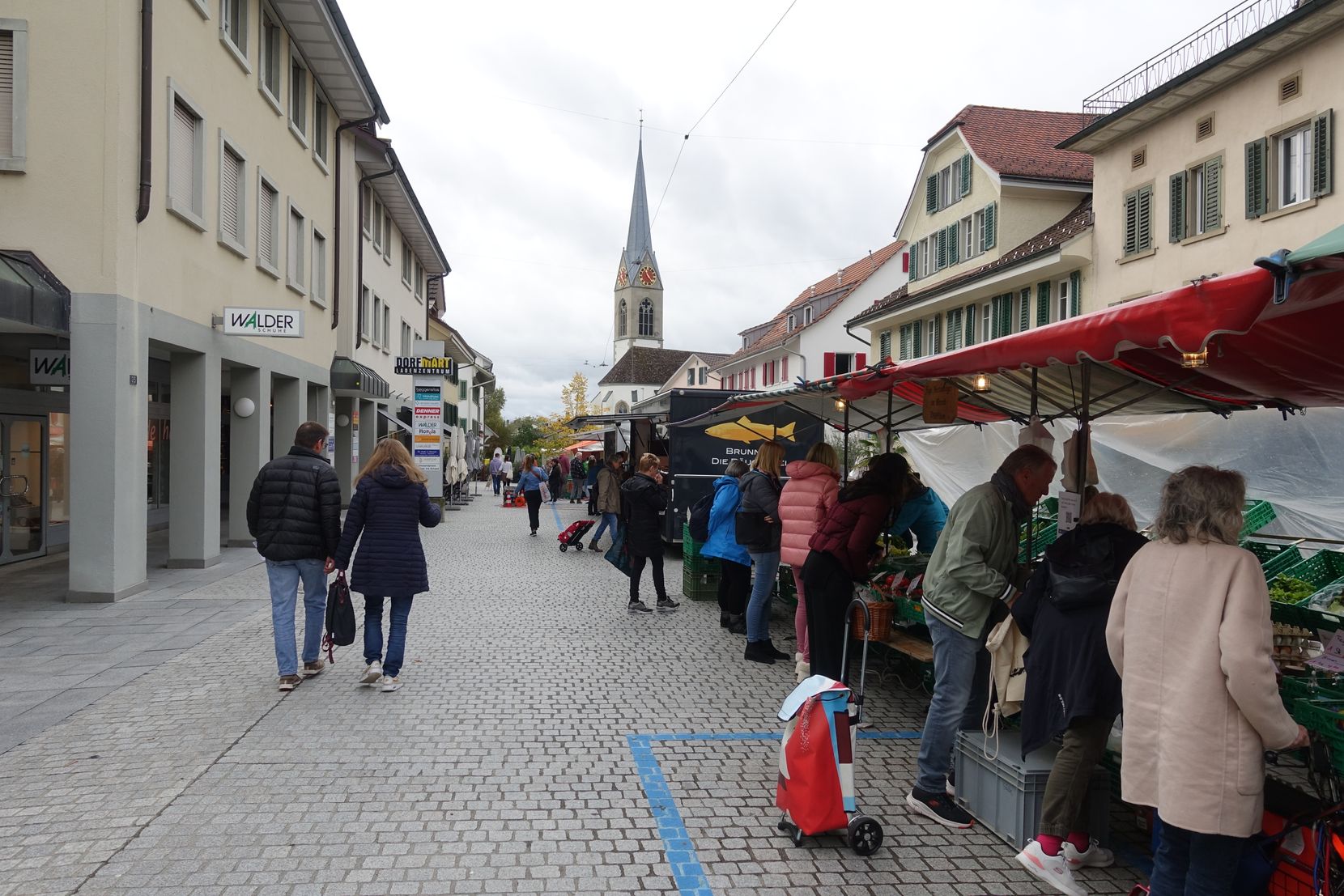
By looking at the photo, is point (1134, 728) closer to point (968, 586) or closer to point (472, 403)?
point (968, 586)

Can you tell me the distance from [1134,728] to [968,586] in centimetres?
134

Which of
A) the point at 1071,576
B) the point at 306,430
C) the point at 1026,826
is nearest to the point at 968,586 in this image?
the point at 1071,576

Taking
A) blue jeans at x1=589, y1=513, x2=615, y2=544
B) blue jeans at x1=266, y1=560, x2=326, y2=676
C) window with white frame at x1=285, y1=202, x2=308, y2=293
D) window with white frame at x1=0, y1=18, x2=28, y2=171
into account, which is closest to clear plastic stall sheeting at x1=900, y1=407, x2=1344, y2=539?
blue jeans at x1=266, y1=560, x2=326, y2=676

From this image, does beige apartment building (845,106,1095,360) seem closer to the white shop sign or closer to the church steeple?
the white shop sign

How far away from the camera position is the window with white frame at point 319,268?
20.2 metres

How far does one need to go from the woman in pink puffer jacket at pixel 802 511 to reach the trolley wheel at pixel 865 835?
3.12 meters

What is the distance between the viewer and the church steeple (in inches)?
4729

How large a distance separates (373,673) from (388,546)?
3.24 feet

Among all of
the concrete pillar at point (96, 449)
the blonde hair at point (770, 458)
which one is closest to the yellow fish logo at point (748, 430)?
the blonde hair at point (770, 458)

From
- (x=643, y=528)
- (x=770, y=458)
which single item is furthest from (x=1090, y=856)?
(x=643, y=528)

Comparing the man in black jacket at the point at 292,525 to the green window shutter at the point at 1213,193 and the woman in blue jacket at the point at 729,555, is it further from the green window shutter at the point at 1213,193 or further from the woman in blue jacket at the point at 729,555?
the green window shutter at the point at 1213,193

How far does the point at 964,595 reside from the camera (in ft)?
16.2

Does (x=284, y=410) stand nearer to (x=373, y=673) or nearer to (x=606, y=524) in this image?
(x=606, y=524)

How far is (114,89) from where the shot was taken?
10.7 meters
